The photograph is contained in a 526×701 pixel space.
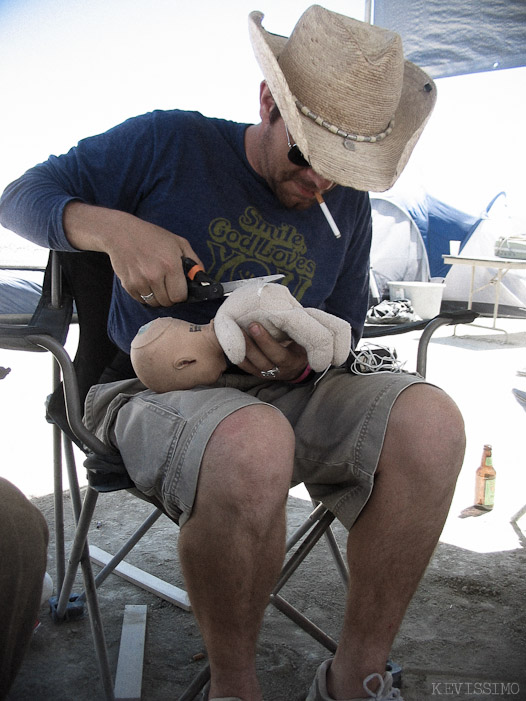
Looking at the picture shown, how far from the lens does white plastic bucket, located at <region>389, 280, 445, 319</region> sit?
28.0ft

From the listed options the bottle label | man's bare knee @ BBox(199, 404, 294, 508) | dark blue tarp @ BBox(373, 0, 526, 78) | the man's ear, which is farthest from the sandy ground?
dark blue tarp @ BBox(373, 0, 526, 78)

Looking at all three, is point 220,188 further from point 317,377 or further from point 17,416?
point 17,416

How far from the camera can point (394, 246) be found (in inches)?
373

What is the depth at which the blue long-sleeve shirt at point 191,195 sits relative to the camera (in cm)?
160

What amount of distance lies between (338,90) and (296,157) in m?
0.17

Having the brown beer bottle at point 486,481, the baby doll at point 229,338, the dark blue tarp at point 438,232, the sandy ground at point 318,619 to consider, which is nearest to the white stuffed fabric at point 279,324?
the baby doll at point 229,338

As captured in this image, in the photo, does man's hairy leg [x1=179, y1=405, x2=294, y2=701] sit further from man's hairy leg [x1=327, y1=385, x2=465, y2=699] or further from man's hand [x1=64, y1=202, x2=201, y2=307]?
man's hand [x1=64, y1=202, x2=201, y2=307]

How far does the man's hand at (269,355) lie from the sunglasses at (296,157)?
424 millimetres

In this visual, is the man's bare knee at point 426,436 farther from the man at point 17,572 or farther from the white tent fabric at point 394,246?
the white tent fabric at point 394,246

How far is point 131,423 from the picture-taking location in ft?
4.32

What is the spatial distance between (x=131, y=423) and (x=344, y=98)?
82 centimetres

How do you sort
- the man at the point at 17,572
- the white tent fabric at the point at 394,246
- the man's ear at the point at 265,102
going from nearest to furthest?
the man at the point at 17,572, the man's ear at the point at 265,102, the white tent fabric at the point at 394,246

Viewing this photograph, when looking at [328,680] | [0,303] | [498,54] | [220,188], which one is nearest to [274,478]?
[328,680]

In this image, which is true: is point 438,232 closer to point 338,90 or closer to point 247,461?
point 338,90
